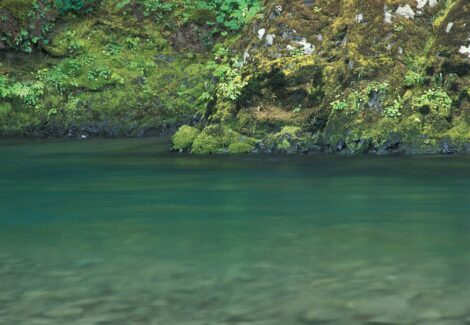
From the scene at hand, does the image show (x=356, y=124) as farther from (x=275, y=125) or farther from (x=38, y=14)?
(x=38, y=14)

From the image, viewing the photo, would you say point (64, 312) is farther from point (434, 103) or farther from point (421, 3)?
point (421, 3)

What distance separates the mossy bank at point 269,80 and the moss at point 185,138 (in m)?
0.03

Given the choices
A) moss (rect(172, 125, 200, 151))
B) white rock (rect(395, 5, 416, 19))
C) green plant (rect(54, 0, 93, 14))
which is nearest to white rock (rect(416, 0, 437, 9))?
white rock (rect(395, 5, 416, 19))

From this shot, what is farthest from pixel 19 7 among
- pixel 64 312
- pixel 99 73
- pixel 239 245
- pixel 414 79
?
pixel 64 312

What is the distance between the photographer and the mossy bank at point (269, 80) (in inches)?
693

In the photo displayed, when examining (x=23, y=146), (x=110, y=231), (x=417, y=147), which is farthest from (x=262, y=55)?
(x=110, y=231)

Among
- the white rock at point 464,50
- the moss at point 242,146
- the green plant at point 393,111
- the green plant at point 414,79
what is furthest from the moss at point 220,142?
the white rock at point 464,50

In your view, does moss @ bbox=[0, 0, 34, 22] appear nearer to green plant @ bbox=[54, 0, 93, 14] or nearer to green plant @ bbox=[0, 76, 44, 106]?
green plant @ bbox=[54, 0, 93, 14]

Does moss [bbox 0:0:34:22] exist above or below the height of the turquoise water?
above

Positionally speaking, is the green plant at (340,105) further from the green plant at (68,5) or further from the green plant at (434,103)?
the green plant at (68,5)

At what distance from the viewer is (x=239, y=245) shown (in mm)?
7965

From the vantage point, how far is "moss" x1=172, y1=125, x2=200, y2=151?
19.0 m

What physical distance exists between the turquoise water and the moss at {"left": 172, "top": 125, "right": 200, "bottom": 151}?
13.0 ft

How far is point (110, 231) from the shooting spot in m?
8.92
